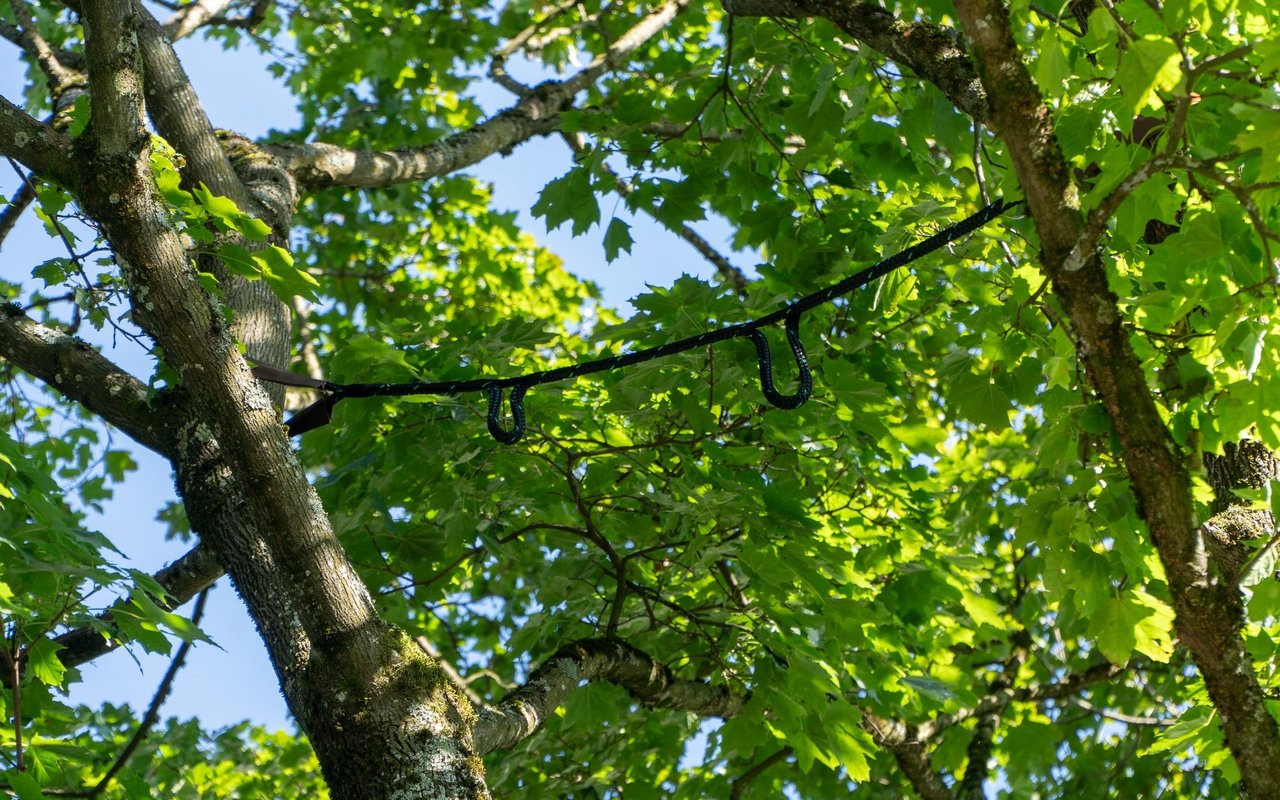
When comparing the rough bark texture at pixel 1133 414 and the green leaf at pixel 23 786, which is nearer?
the rough bark texture at pixel 1133 414

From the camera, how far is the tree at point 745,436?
1848 millimetres

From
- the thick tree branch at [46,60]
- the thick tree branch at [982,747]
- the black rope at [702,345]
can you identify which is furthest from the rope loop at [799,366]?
the thick tree branch at [982,747]

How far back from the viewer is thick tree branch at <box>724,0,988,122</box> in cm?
259

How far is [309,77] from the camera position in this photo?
757 cm

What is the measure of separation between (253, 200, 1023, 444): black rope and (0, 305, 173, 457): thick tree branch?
354 mm

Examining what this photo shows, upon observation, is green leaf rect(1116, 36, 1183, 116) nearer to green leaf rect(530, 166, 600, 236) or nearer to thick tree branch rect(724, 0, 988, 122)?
thick tree branch rect(724, 0, 988, 122)

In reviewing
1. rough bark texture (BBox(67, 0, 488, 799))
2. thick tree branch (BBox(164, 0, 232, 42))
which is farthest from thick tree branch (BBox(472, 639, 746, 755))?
thick tree branch (BBox(164, 0, 232, 42))

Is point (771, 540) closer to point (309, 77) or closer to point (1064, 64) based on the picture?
point (1064, 64)

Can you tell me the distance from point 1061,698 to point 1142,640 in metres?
3.82

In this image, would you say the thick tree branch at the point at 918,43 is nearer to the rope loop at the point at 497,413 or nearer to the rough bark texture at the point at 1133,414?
the rough bark texture at the point at 1133,414

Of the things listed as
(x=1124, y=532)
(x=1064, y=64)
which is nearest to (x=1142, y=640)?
(x=1124, y=532)

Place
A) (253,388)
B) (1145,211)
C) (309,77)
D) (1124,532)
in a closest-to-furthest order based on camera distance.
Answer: (1145,211) → (1124,532) → (253,388) → (309,77)

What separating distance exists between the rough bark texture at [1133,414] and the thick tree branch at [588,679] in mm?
1414

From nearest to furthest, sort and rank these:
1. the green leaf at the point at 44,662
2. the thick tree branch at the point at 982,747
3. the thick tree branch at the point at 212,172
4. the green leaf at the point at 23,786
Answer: the green leaf at the point at 23,786, the green leaf at the point at 44,662, the thick tree branch at the point at 212,172, the thick tree branch at the point at 982,747
